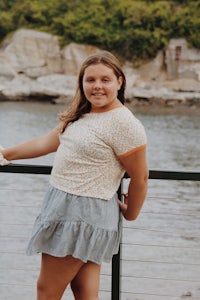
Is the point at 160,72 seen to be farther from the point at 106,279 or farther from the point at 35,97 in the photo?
the point at 106,279

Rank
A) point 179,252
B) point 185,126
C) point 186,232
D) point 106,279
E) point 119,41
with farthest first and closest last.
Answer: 1. point 119,41
2. point 185,126
3. point 179,252
4. point 186,232
5. point 106,279

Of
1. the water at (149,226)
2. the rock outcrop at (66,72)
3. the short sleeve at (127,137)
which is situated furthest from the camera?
the rock outcrop at (66,72)

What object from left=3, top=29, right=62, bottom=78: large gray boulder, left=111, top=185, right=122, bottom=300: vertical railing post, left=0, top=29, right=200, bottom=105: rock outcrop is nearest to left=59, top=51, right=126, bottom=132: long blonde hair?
left=111, top=185, right=122, bottom=300: vertical railing post

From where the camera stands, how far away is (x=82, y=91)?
7.06 ft

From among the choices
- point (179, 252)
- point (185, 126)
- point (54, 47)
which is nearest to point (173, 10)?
point (54, 47)

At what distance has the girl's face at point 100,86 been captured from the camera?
2.06 m

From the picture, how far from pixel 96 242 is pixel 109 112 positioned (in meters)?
0.44

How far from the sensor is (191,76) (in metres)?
44.8

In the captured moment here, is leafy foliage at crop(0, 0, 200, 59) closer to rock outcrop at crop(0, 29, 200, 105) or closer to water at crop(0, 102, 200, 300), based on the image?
rock outcrop at crop(0, 29, 200, 105)

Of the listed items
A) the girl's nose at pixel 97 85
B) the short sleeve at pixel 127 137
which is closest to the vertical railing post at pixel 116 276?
the short sleeve at pixel 127 137

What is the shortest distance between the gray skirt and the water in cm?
65

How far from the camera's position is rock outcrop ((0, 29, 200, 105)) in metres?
42.2

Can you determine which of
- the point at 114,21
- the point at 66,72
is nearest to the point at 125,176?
the point at 66,72

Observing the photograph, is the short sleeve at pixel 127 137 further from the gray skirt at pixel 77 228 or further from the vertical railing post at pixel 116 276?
the vertical railing post at pixel 116 276
